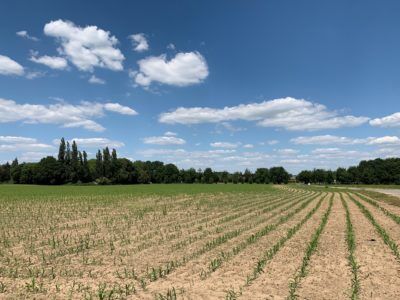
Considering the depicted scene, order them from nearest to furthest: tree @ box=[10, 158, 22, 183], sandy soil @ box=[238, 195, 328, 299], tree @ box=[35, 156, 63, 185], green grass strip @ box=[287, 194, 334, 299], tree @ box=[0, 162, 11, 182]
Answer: sandy soil @ box=[238, 195, 328, 299] < green grass strip @ box=[287, 194, 334, 299] < tree @ box=[35, 156, 63, 185] < tree @ box=[10, 158, 22, 183] < tree @ box=[0, 162, 11, 182]

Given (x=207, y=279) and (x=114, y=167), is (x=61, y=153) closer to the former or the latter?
(x=114, y=167)

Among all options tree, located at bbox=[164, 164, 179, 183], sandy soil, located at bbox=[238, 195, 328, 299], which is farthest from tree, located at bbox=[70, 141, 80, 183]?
sandy soil, located at bbox=[238, 195, 328, 299]

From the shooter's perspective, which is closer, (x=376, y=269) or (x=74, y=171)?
(x=376, y=269)

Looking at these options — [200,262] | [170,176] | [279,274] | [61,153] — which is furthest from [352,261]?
[170,176]

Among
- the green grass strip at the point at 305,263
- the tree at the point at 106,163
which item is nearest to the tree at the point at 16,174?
the tree at the point at 106,163

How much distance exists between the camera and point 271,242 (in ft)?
52.9

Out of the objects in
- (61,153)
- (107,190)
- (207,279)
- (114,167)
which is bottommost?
(207,279)

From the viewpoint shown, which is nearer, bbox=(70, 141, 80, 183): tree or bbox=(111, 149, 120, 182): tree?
bbox=(70, 141, 80, 183): tree

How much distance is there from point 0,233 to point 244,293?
1531 cm

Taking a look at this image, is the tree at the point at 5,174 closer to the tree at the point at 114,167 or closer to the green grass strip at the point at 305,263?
the tree at the point at 114,167

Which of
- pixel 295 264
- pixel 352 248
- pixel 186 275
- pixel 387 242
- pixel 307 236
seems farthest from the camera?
pixel 307 236

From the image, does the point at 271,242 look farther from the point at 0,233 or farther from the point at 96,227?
the point at 0,233


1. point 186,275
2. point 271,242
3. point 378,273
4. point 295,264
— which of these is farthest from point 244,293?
point 271,242

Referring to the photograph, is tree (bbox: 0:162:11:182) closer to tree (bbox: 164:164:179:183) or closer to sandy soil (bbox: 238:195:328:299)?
tree (bbox: 164:164:179:183)
